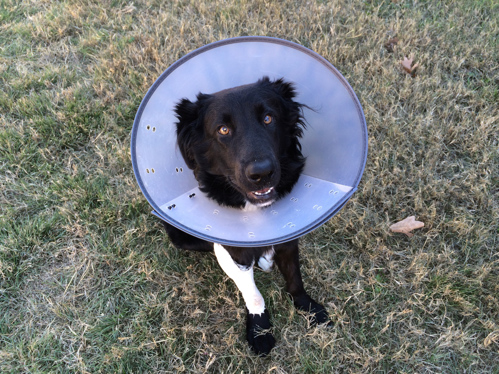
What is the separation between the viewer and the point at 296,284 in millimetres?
2480

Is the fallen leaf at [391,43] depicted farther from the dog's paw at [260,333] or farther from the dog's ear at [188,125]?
the dog's paw at [260,333]

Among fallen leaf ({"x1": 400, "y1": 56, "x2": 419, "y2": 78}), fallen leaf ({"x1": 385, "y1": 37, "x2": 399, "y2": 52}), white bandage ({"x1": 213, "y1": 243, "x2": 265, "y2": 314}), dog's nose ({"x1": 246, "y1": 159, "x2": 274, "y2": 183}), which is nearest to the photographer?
→ dog's nose ({"x1": 246, "y1": 159, "x2": 274, "y2": 183})

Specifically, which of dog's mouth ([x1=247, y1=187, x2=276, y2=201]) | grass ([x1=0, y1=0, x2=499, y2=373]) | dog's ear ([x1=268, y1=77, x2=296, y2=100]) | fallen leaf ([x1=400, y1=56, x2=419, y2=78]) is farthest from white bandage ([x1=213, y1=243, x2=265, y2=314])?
fallen leaf ([x1=400, y1=56, x2=419, y2=78])

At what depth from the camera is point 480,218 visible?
9.27 feet

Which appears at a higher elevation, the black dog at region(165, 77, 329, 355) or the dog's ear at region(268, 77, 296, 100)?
the dog's ear at region(268, 77, 296, 100)

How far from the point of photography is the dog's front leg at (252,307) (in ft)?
7.69

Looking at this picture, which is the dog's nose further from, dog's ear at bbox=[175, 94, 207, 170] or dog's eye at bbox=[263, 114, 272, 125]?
dog's ear at bbox=[175, 94, 207, 170]

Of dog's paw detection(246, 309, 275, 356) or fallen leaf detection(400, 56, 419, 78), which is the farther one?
fallen leaf detection(400, 56, 419, 78)

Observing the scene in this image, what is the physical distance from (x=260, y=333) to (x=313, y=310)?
1.23 ft

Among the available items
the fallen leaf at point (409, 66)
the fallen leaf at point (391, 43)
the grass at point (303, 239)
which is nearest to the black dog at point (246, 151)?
the grass at point (303, 239)

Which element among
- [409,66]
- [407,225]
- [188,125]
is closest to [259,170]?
[188,125]

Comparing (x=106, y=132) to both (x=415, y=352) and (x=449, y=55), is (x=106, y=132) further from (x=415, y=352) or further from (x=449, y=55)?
(x=449, y=55)

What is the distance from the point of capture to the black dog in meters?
2.17

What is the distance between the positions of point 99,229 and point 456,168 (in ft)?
9.04
